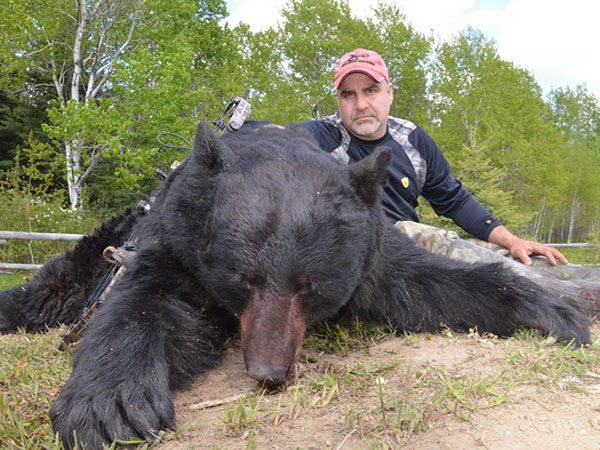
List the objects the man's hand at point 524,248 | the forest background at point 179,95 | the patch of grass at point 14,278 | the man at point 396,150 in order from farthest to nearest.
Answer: the forest background at point 179,95 < the patch of grass at point 14,278 < the man at point 396,150 < the man's hand at point 524,248

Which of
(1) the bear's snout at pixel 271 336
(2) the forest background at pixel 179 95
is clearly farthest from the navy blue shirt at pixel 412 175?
(2) the forest background at pixel 179 95

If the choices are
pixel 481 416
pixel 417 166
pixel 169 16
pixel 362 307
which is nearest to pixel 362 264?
pixel 362 307

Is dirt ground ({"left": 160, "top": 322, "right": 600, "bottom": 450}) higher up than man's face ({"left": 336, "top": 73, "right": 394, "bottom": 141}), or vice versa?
man's face ({"left": 336, "top": 73, "right": 394, "bottom": 141})

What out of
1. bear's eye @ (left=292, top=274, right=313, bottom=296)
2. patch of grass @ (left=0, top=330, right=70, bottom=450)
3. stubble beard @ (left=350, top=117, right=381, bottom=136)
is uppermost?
stubble beard @ (left=350, top=117, right=381, bottom=136)

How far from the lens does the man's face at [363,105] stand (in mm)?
3359

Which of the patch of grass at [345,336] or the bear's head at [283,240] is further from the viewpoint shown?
the patch of grass at [345,336]

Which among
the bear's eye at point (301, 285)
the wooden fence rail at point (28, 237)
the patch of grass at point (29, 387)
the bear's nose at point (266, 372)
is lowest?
the wooden fence rail at point (28, 237)

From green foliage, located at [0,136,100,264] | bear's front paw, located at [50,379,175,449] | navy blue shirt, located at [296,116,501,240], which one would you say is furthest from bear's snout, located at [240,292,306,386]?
green foliage, located at [0,136,100,264]

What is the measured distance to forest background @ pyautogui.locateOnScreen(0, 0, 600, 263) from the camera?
44.5ft

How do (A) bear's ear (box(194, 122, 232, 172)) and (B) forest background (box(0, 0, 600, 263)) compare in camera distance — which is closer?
(A) bear's ear (box(194, 122, 232, 172))

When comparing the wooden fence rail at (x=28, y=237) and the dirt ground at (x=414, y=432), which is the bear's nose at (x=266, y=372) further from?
the wooden fence rail at (x=28, y=237)

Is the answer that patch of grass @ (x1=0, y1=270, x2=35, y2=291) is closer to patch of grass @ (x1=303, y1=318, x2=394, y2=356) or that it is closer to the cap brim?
the cap brim

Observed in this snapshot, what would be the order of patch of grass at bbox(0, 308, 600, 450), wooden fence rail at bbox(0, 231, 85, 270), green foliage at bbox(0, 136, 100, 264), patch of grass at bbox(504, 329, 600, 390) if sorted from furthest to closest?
green foliage at bbox(0, 136, 100, 264), wooden fence rail at bbox(0, 231, 85, 270), patch of grass at bbox(504, 329, 600, 390), patch of grass at bbox(0, 308, 600, 450)

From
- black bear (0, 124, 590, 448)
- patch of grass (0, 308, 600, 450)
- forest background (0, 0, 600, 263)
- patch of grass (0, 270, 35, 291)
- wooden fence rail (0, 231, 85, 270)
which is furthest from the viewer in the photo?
forest background (0, 0, 600, 263)
